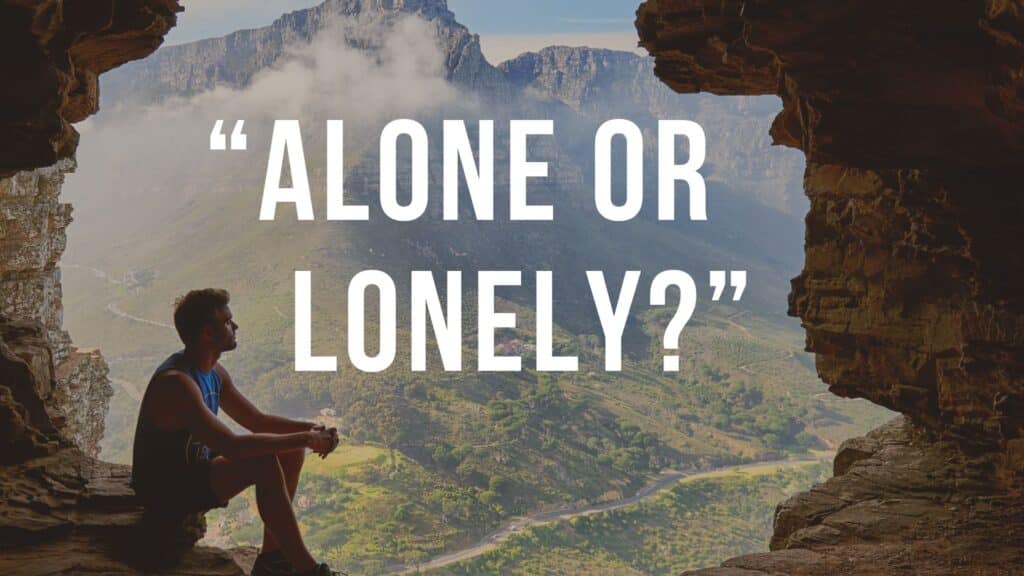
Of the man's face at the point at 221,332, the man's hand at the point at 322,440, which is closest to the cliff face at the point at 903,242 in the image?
the man's hand at the point at 322,440

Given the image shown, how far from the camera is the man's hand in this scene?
8586mm

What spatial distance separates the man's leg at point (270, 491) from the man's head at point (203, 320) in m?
1.20

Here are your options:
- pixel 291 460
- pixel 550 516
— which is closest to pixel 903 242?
pixel 291 460

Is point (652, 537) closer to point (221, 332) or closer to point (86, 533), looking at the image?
point (86, 533)

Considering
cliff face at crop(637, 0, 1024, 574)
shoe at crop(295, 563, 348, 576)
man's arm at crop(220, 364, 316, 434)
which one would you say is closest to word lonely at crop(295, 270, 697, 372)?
cliff face at crop(637, 0, 1024, 574)

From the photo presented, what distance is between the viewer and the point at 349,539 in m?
52.2

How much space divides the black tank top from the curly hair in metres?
0.24

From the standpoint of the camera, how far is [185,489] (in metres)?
8.83

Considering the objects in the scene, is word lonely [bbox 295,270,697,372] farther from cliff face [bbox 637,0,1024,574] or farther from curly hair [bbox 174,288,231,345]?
curly hair [bbox 174,288,231,345]

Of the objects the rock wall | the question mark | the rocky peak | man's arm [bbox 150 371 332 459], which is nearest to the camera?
man's arm [bbox 150 371 332 459]

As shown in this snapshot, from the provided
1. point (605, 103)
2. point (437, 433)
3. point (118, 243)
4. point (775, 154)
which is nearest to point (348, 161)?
point (118, 243)

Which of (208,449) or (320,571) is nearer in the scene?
(320,571)

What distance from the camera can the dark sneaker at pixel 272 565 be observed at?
28.7 feet

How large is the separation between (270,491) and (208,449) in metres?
1.00
